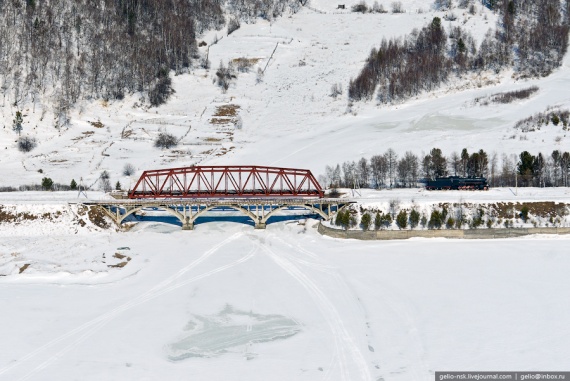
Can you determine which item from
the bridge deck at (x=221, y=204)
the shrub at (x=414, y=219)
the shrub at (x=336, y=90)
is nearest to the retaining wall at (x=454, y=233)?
the shrub at (x=414, y=219)

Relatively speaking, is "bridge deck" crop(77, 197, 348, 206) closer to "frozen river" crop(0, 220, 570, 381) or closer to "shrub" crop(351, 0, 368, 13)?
"frozen river" crop(0, 220, 570, 381)

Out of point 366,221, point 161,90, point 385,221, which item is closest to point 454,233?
point 385,221

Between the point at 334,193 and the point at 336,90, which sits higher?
the point at 336,90

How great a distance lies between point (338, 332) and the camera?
111ft

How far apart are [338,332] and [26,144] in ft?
293

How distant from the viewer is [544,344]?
31.7m

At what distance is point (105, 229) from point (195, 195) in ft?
42.7

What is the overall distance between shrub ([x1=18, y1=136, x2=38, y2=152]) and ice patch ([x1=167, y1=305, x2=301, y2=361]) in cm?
8001

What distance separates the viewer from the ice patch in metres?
31.8

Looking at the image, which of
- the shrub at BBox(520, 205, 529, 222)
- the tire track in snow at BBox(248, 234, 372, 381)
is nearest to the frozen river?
the tire track in snow at BBox(248, 234, 372, 381)

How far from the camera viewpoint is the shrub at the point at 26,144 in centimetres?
10161

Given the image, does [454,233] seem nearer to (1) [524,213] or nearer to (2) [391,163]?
(1) [524,213]

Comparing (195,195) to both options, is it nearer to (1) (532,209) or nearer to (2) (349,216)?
(2) (349,216)

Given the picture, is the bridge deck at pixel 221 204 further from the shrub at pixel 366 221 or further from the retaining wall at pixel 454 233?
the retaining wall at pixel 454 233
